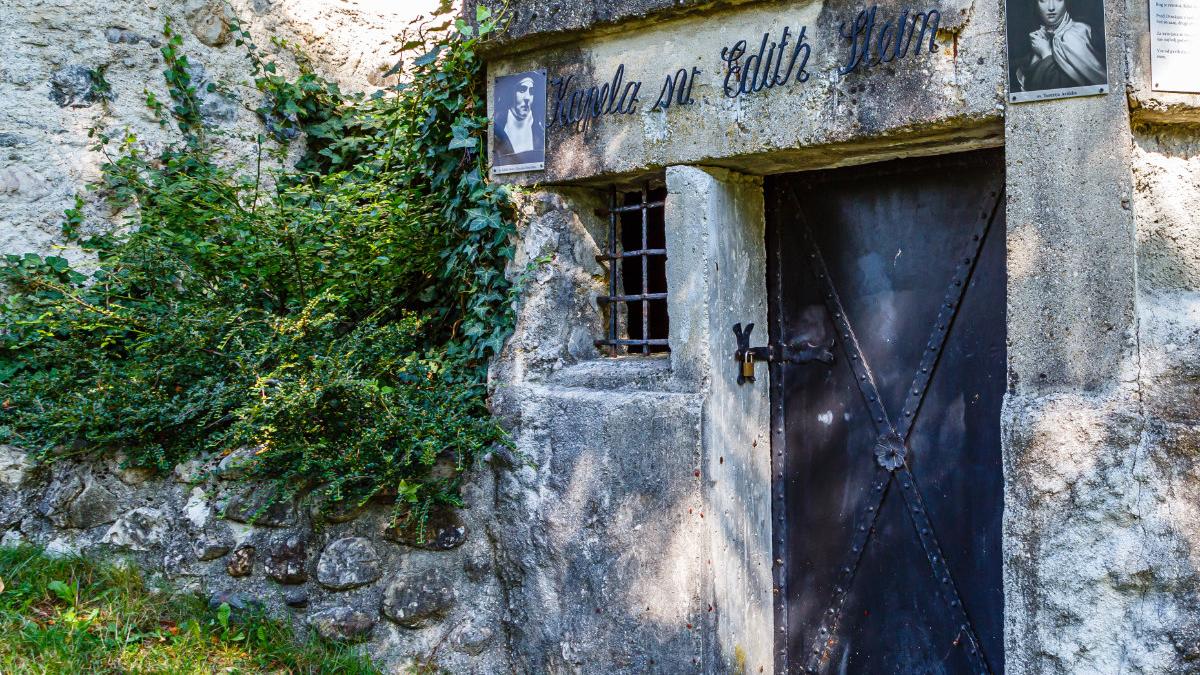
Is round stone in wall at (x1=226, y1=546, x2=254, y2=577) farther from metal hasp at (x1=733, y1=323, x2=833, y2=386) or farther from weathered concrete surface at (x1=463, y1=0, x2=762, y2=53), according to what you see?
weathered concrete surface at (x1=463, y1=0, x2=762, y2=53)

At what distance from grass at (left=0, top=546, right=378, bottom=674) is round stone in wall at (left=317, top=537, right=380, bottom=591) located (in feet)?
0.74

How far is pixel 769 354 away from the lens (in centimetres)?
376

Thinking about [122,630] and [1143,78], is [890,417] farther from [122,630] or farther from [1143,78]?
[122,630]

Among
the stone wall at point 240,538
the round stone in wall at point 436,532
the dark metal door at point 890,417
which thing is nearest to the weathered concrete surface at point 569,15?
the dark metal door at point 890,417

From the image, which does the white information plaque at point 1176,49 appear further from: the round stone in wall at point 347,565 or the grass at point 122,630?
the grass at point 122,630

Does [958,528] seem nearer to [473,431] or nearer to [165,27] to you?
[473,431]

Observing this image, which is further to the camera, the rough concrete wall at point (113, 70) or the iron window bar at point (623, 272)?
the rough concrete wall at point (113, 70)

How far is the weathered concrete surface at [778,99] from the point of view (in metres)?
3.04

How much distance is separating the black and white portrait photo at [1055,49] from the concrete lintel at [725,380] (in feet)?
3.49

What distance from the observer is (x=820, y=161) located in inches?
141

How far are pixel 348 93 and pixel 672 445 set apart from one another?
2582mm

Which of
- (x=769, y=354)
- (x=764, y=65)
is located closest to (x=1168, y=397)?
(x=769, y=354)

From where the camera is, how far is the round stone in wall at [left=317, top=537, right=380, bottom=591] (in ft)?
12.4

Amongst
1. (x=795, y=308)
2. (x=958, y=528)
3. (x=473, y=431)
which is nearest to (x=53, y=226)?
(x=473, y=431)
